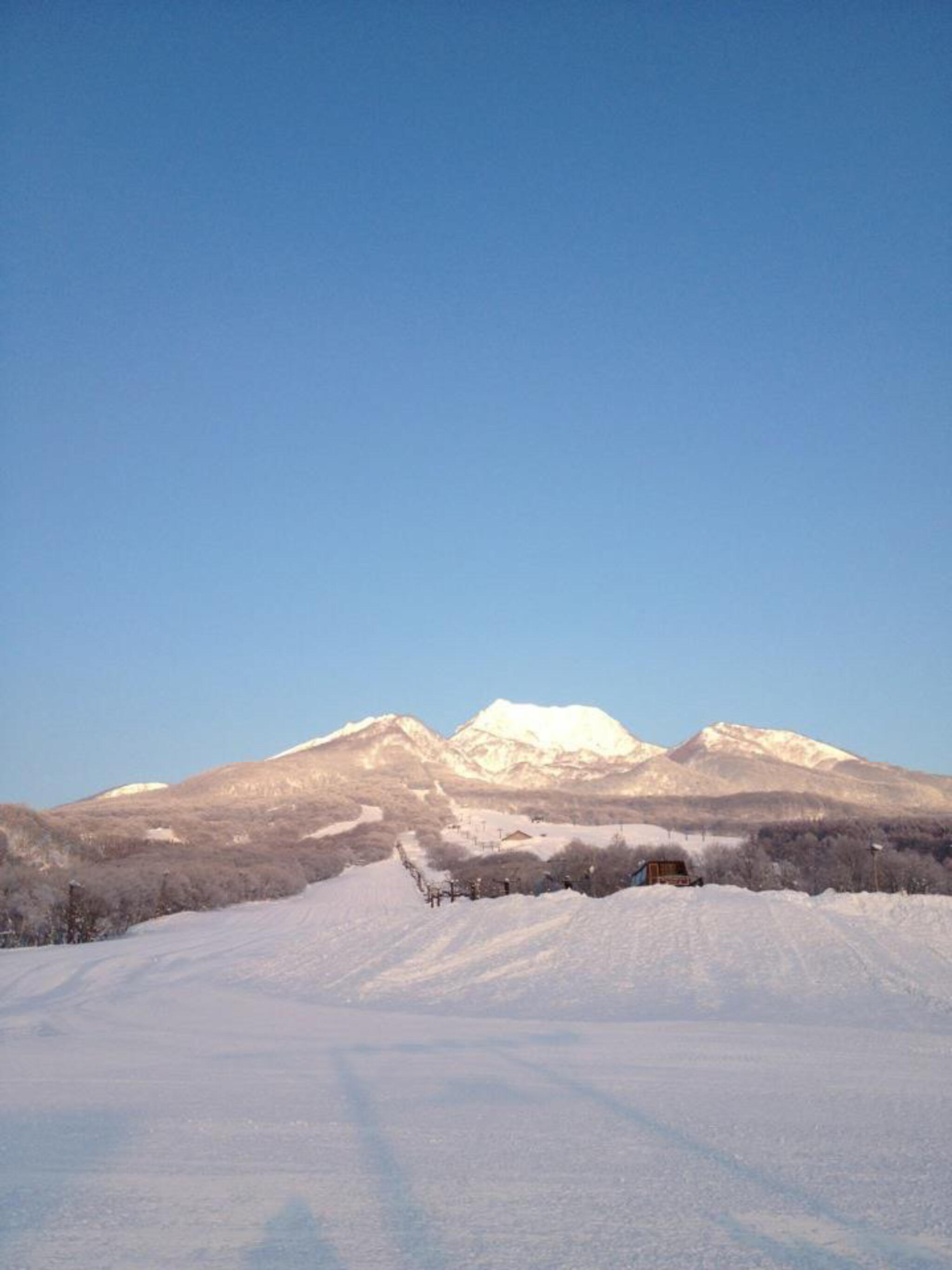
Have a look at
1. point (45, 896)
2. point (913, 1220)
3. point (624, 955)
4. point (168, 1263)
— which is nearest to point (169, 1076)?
point (168, 1263)

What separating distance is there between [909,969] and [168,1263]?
1764 cm

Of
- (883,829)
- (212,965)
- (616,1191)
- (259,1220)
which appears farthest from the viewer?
(883,829)

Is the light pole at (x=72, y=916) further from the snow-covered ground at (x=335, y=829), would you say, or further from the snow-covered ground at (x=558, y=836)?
the snow-covered ground at (x=335, y=829)

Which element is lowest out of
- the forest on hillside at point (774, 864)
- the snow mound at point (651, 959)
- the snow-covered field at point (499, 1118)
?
the forest on hillside at point (774, 864)

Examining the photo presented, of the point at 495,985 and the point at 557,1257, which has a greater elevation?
the point at 557,1257

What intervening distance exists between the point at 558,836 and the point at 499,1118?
131146 mm

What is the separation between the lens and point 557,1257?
5020mm

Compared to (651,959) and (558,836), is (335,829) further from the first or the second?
(651,959)

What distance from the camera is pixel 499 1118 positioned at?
818 cm

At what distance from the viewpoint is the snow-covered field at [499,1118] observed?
208 inches

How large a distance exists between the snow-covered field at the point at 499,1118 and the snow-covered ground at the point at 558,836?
7129 centimetres

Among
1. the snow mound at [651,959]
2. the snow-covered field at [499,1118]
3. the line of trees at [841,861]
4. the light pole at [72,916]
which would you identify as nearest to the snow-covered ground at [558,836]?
the line of trees at [841,861]

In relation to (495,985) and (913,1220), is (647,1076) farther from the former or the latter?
(495,985)

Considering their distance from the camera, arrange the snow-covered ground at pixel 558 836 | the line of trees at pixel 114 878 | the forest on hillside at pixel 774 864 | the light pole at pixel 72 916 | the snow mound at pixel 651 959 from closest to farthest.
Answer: the snow mound at pixel 651 959 < the light pole at pixel 72 916 < the line of trees at pixel 114 878 < the forest on hillside at pixel 774 864 < the snow-covered ground at pixel 558 836
